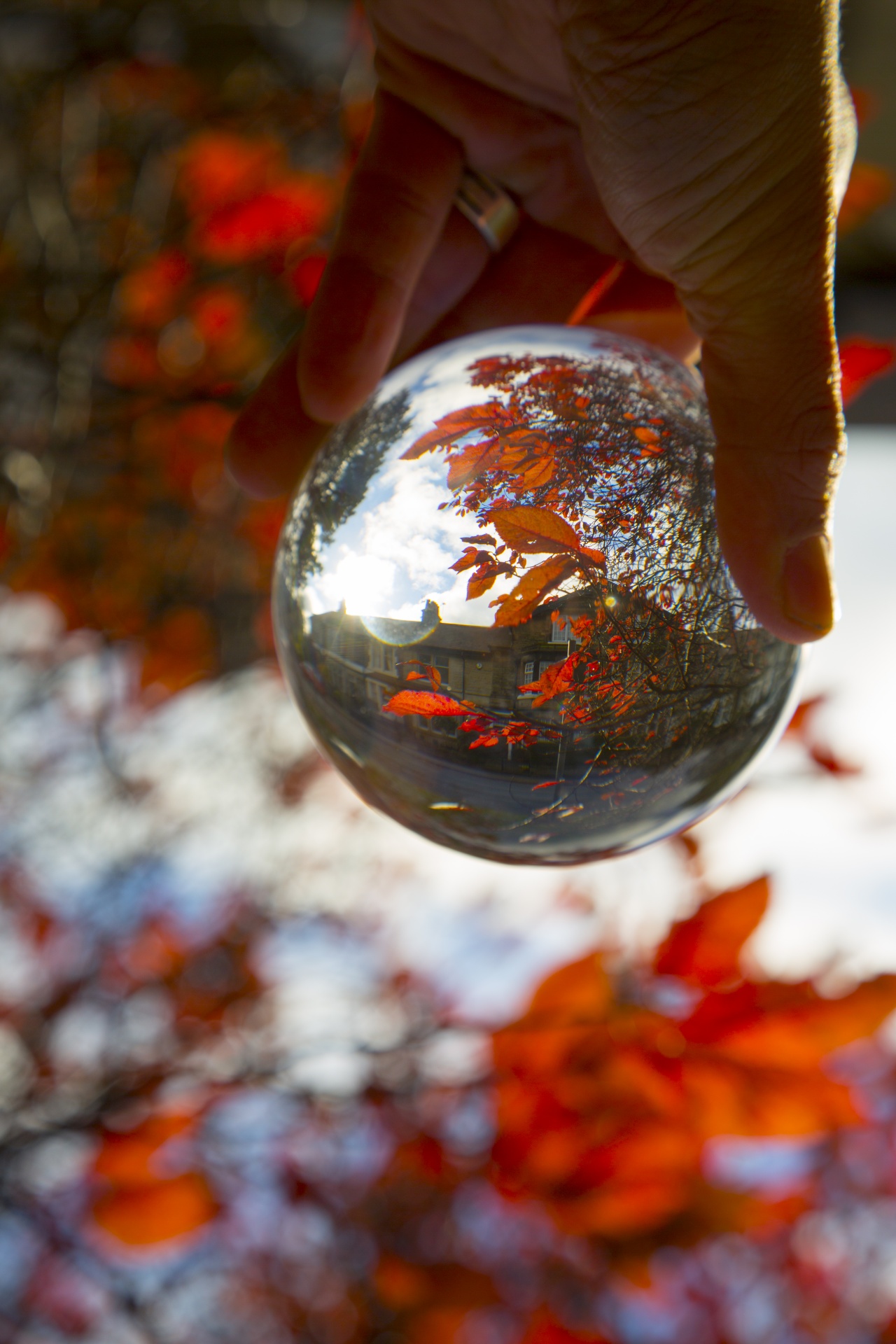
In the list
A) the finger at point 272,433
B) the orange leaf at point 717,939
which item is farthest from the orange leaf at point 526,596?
the orange leaf at point 717,939

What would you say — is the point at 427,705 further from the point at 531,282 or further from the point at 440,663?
the point at 531,282

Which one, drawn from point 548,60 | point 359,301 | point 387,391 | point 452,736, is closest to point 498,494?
point 452,736

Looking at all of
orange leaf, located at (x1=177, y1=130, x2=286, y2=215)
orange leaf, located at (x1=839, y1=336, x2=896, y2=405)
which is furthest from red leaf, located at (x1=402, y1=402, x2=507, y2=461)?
orange leaf, located at (x1=177, y1=130, x2=286, y2=215)

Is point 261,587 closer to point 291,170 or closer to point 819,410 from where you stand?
point 291,170

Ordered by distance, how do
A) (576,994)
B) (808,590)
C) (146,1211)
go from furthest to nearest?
(146,1211), (576,994), (808,590)

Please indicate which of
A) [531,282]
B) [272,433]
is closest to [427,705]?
[272,433]

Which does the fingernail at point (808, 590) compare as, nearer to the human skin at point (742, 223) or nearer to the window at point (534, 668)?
the human skin at point (742, 223)
